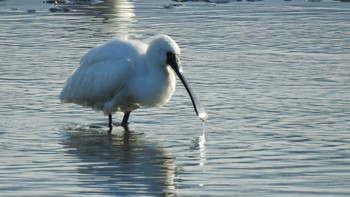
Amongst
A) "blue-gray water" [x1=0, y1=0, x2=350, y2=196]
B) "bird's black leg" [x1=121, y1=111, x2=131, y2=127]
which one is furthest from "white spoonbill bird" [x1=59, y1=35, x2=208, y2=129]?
"blue-gray water" [x1=0, y1=0, x2=350, y2=196]

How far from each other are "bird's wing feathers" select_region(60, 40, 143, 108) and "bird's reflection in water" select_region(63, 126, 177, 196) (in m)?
0.45

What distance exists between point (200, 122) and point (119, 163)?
2155 millimetres

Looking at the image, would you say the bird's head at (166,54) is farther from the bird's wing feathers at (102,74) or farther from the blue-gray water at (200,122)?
the blue-gray water at (200,122)

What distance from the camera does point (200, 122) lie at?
34.0 feet

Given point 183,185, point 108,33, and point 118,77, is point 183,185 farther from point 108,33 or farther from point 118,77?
point 108,33

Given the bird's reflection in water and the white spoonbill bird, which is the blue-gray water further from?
the white spoonbill bird

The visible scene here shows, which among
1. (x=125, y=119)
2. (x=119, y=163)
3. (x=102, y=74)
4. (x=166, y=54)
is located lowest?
(x=125, y=119)

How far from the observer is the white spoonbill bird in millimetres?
Result: 9758

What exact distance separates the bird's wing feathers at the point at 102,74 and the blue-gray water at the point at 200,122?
339mm

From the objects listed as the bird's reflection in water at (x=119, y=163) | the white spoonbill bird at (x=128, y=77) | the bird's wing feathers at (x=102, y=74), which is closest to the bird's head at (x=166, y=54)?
the white spoonbill bird at (x=128, y=77)

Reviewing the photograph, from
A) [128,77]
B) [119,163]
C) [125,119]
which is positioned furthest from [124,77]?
[119,163]

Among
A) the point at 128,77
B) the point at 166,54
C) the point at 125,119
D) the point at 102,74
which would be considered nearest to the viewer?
the point at 166,54

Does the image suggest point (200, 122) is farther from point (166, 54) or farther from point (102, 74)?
point (102, 74)

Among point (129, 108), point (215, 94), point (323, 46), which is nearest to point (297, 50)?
point (323, 46)
